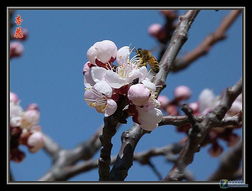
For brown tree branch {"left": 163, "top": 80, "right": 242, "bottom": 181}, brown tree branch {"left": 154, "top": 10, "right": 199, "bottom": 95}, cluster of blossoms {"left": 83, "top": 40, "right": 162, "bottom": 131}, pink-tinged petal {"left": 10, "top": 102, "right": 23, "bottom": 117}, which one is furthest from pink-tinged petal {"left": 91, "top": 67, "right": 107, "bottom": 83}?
pink-tinged petal {"left": 10, "top": 102, "right": 23, "bottom": 117}

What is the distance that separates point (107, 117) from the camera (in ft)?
4.95

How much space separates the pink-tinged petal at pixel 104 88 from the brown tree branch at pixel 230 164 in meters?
0.84

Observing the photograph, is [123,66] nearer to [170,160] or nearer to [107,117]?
[107,117]

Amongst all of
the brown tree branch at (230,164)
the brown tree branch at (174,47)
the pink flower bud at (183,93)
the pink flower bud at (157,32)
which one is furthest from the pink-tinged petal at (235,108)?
the pink flower bud at (157,32)

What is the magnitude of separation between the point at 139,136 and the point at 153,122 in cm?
12

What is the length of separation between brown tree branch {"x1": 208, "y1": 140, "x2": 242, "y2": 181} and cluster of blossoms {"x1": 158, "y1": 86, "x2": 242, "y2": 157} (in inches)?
5.3

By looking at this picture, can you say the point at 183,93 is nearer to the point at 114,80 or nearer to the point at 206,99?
the point at 206,99

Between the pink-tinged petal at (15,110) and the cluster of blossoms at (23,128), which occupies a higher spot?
the pink-tinged petal at (15,110)

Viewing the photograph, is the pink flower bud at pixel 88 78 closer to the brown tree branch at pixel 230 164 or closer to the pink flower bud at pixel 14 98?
the brown tree branch at pixel 230 164

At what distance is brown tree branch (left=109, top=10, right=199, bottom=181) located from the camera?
1556mm

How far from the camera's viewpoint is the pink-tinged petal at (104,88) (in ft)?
4.90

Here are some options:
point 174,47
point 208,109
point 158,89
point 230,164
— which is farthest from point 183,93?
point 158,89

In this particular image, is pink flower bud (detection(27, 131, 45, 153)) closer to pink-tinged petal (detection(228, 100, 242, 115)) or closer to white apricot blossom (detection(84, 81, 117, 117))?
pink-tinged petal (detection(228, 100, 242, 115))
